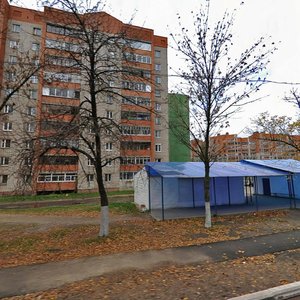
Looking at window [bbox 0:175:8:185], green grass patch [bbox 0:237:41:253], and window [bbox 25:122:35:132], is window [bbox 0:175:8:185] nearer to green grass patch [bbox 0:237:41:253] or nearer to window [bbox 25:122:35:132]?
green grass patch [bbox 0:237:41:253]

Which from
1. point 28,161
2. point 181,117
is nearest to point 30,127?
point 28,161

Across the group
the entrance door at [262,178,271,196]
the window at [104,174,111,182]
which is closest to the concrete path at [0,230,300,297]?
the entrance door at [262,178,271,196]

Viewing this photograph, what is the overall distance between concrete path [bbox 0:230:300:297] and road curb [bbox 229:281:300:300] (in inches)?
77.3

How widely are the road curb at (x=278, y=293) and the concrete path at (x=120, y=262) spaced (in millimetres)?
1964

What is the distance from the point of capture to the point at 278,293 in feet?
13.9

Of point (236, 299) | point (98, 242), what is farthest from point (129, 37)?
point (236, 299)

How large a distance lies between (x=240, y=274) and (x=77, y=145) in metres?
6.36

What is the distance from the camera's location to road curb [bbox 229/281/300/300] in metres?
4.06

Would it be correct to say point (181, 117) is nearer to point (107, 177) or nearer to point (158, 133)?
point (107, 177)

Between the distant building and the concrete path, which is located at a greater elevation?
the distant building

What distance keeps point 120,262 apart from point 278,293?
11.7 feet

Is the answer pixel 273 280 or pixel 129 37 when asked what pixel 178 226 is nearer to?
pixel 273 280

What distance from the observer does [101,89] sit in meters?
8.64

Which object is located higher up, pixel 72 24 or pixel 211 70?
pixel 72 24
